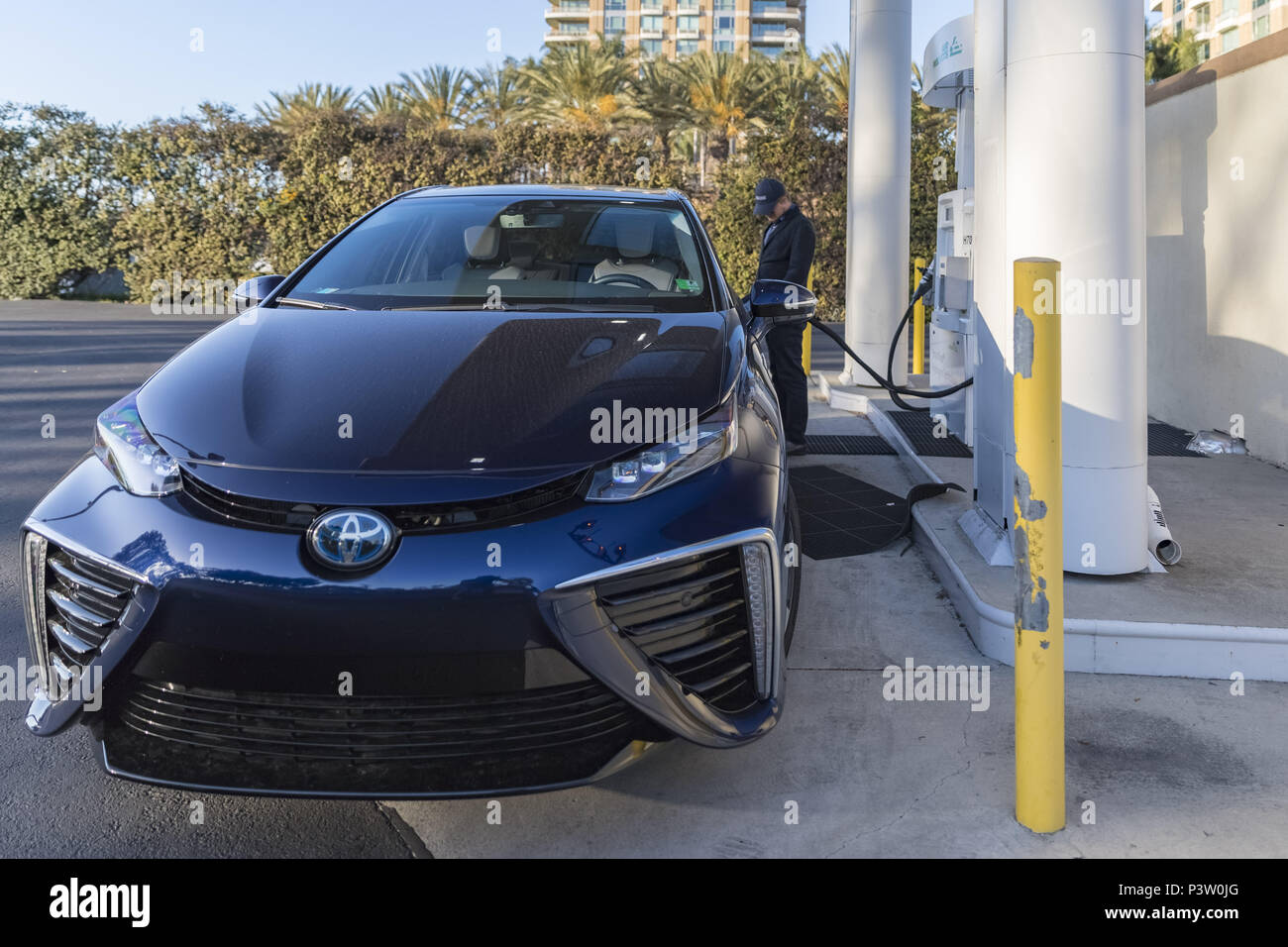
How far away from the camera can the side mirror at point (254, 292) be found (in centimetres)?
367

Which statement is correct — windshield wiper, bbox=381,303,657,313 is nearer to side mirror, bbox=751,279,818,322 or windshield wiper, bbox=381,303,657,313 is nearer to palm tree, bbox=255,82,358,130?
side mirror, bbox=751,279,818,322

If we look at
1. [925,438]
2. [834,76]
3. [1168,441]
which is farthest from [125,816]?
[834,76]

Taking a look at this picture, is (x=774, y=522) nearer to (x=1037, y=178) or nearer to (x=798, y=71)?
(x=1037, y=178)

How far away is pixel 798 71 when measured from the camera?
1271 inches

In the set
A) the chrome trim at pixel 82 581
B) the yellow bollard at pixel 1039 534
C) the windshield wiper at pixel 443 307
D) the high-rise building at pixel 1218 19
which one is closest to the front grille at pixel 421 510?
the chrome trim at pixel 82 581

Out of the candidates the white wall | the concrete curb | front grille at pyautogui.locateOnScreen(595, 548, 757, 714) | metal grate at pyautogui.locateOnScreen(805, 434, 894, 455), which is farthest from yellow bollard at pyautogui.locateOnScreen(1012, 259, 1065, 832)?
metal grate at pyautogui.locateOnScreen(805, 434, 894, 455)

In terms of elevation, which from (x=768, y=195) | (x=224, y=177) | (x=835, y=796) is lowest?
(x=835, y=796)

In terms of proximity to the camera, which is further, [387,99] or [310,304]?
[387,99]

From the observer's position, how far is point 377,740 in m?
2.24

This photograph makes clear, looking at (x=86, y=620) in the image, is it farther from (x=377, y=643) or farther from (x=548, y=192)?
(x=548, y=192)

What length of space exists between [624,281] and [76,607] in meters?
1.97

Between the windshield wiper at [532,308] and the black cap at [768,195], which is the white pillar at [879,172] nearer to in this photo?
the black cap at [768,195]

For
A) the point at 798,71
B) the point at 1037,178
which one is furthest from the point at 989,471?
the point at 798,71
